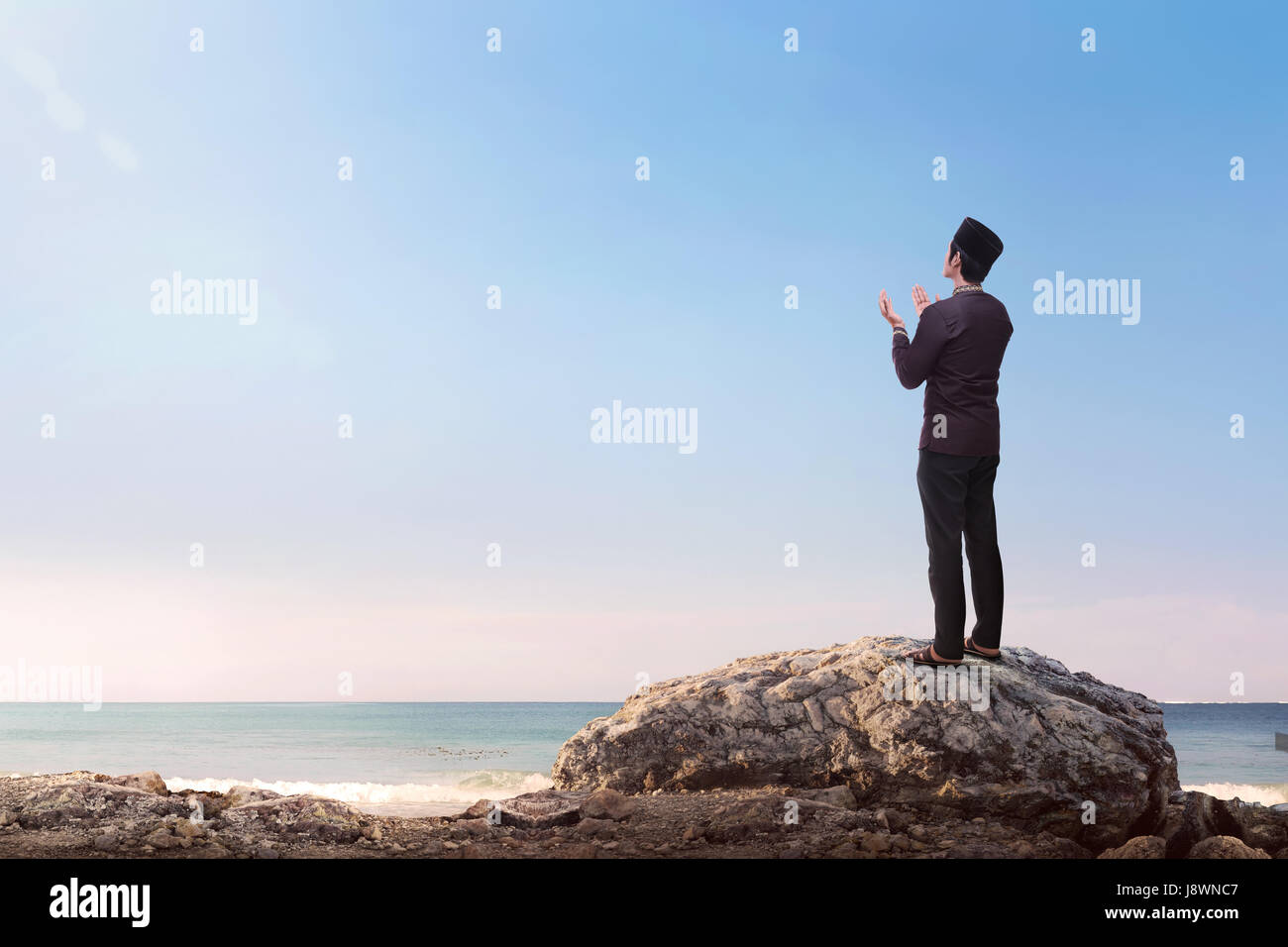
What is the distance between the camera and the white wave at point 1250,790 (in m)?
22.0

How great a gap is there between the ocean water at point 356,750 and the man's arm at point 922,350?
40.7 feet

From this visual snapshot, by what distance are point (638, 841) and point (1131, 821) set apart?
3.45m

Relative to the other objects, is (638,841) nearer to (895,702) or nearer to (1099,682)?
(895,702)

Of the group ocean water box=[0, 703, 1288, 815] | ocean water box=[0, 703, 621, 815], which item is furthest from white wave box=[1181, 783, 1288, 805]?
ocean water box=[0, 703, 621, 815]

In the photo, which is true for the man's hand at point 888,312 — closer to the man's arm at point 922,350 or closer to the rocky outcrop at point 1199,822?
the man's arm at point 922,350

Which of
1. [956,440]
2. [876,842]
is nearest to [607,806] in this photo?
[876,842]

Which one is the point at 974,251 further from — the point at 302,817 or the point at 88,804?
the point at 88,804

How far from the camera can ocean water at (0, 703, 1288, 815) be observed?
2142 cm
